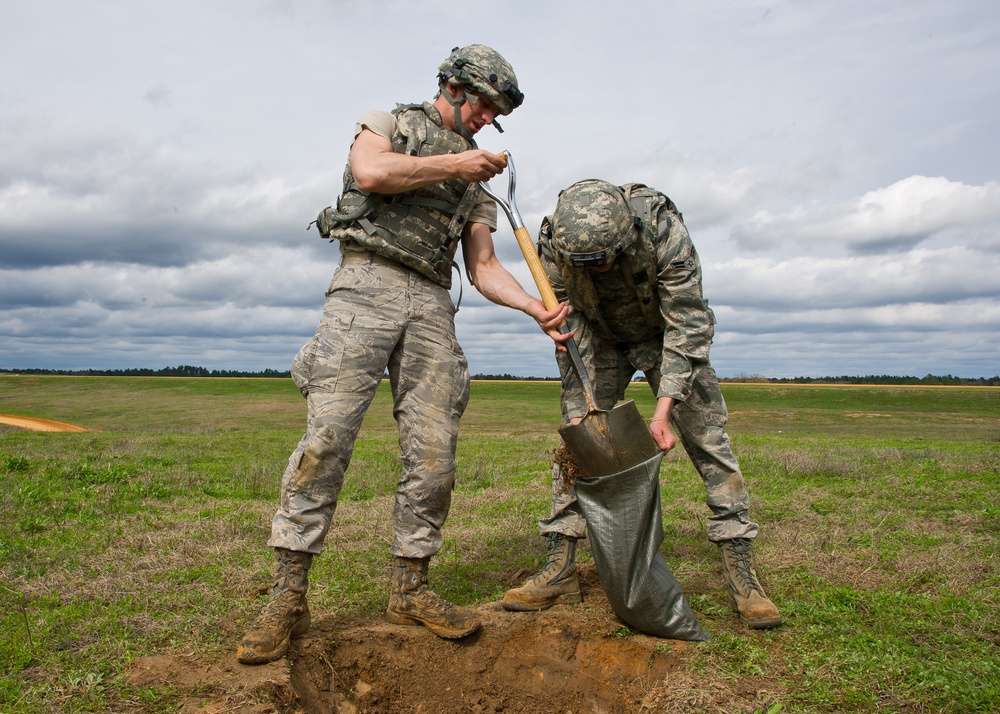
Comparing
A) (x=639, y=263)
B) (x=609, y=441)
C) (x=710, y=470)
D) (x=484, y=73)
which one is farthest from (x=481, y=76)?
(x=710, y=470)

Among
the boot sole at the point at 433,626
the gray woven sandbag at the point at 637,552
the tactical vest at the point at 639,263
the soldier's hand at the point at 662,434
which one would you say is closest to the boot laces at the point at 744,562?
the gray woven sandbag at the point at 637,552

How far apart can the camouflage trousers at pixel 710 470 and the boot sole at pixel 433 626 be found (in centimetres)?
83

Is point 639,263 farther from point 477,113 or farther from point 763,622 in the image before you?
point 763,622

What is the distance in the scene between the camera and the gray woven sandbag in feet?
11.4

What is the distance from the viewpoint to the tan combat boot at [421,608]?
3.55 metres

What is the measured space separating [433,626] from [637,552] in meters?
1.04

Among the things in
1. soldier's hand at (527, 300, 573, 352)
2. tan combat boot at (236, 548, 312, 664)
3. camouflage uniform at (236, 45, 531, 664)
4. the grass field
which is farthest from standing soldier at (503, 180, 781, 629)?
tan combat boot at (236, 548, 312, 664)

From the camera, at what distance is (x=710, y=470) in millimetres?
4031

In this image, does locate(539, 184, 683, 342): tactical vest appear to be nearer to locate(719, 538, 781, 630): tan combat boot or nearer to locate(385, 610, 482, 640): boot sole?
locate(719, 538, 781, 630): tan combat boot

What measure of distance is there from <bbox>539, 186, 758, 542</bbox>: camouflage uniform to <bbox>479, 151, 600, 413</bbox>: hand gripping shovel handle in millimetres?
239

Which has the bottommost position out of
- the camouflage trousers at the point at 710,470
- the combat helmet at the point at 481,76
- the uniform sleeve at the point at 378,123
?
the camouflage trousers at the point at 710,470

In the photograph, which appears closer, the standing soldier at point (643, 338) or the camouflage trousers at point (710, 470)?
the standing soldier at point (643, 338)

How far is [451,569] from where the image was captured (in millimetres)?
4734

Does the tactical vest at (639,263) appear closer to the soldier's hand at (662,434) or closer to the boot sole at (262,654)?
the soldier's hand at (662,434)
